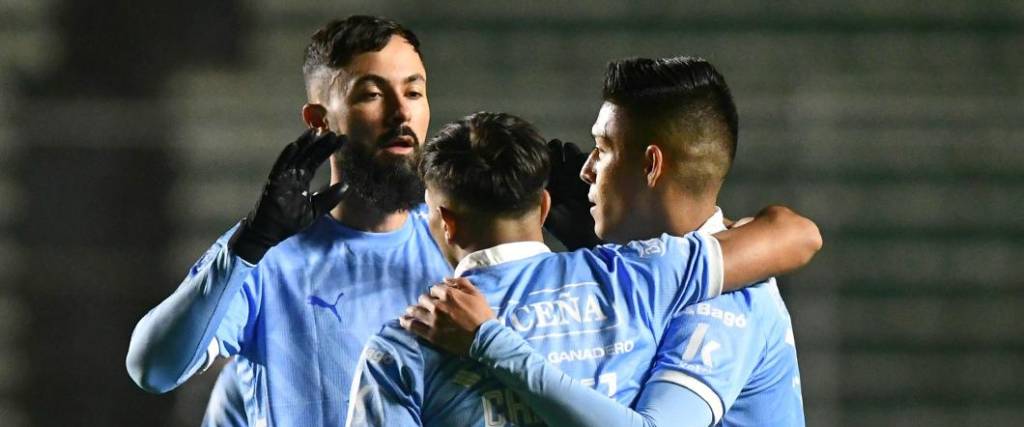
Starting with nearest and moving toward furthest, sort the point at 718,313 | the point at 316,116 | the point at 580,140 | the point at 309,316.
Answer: the point at 718,313 < the point at 309,316 < the point at 316,116 < the point at 580,140

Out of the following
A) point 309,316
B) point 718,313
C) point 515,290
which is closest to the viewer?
point 515,290

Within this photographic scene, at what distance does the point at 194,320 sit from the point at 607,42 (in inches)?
111

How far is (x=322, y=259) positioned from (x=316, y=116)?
11.4 inches

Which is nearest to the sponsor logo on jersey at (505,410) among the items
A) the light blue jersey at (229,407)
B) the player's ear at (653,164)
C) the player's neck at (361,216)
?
the player's ear at (653,164)

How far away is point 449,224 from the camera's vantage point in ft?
6.28

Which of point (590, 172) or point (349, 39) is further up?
point (349, 39)

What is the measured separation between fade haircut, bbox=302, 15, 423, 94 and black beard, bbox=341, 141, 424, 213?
0.53 feet

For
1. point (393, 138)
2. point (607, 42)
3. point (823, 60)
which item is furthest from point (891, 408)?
point (393, 138)

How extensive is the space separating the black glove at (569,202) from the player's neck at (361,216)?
0.28 metres

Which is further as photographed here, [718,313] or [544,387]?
[718,313]

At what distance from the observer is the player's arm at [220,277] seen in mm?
2180

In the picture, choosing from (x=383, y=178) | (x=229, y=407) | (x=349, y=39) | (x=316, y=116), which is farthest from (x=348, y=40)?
(x=229, y=407)

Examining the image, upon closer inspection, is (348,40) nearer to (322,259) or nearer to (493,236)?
(322,259)

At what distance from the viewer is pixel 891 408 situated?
15.4ft
